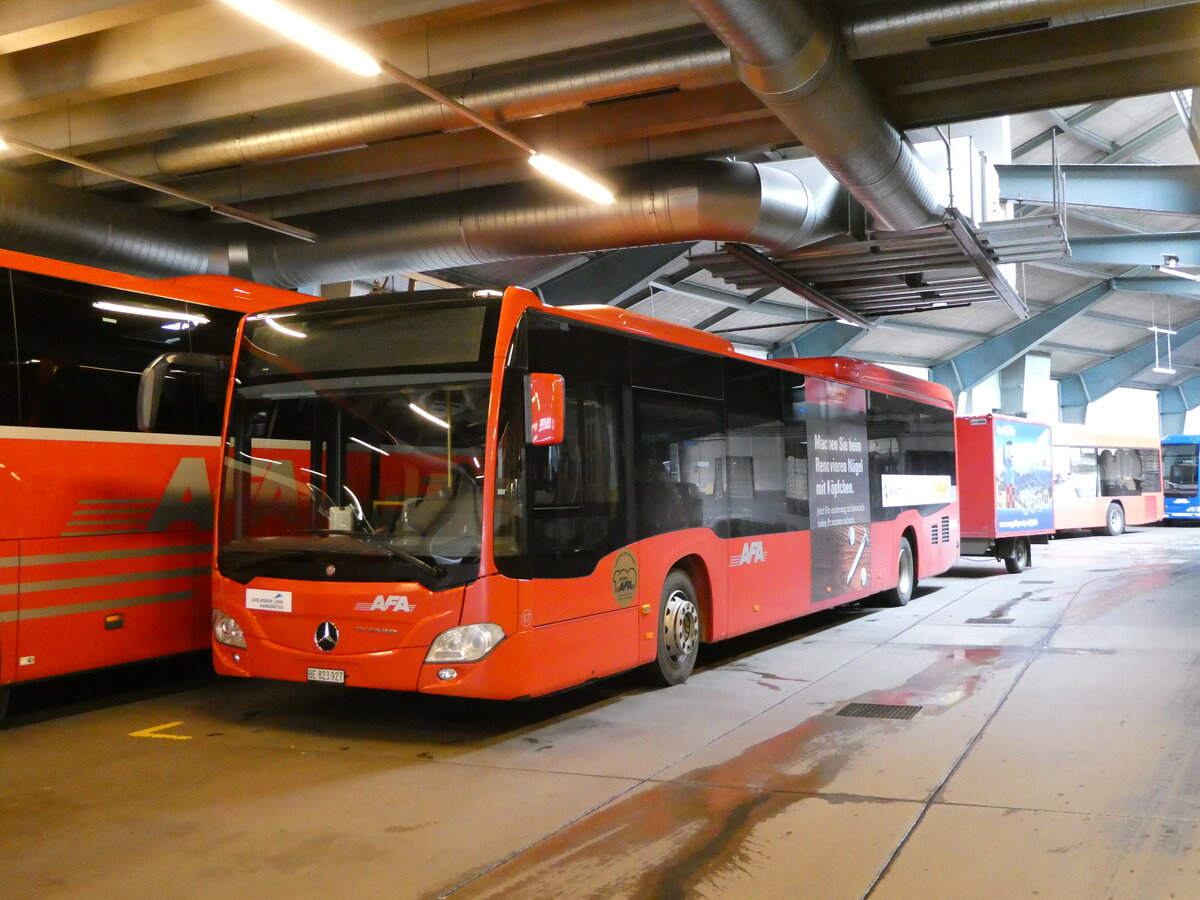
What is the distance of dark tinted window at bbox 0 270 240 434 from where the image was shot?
24.6 feet

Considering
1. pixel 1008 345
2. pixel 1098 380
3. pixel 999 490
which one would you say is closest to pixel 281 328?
pixel 999 490

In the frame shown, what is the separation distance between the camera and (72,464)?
309 inches

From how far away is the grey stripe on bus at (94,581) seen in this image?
297 inches

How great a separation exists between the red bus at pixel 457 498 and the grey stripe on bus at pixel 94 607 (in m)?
1.19

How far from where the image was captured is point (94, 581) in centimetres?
807

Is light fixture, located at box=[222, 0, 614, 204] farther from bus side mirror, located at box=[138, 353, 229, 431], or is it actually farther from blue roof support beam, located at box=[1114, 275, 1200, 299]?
blue roof support beam, located at box=[1114, 275, 1200, 299]

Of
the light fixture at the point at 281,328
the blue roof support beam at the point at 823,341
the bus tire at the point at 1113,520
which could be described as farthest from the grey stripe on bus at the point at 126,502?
the bus tire at the point at 1113,520

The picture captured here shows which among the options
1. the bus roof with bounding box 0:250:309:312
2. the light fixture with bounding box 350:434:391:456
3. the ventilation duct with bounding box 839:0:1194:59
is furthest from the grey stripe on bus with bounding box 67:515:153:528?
the ventilation duct with bounding box 839:0:1194:59

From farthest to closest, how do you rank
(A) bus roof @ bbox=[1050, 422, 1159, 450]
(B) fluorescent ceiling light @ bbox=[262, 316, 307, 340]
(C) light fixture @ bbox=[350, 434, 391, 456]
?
(A) bus roof @ bbox=[1050, 422, 1159, 450] < (B) fluorescent ceiling light @ bbox=[262, 316, 307, 340] < (C) light fixture @ bbox=[350, 434, 391, 456]

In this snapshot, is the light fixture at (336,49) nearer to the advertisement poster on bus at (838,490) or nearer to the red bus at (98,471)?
the red bus at (98,471)

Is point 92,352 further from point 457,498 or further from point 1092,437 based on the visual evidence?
point 1092,437

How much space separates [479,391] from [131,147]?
8.26m

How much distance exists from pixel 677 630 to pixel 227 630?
362cm

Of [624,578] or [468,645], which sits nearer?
[468,645]
